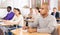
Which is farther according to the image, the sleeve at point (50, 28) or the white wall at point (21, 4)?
the white wall at point (21, 4)

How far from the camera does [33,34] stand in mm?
2006

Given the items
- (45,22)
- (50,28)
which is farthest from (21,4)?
(50,28)

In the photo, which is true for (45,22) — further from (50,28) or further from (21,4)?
(21,4)

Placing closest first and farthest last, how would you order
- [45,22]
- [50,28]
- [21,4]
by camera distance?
[50,28], [45,22], [21,4]

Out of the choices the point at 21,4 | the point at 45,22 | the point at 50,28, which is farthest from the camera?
the point at 21,4

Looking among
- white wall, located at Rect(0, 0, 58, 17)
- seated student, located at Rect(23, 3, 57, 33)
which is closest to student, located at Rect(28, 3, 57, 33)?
seated student, located at Rect(23, 3, 57, 33)

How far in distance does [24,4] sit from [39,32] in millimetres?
4919

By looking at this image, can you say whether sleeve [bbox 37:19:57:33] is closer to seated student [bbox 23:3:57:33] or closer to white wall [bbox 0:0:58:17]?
seated student [bbox 23:3:57:33]

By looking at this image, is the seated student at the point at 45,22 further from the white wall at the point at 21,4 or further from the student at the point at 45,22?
the white wall at the point at 21,4

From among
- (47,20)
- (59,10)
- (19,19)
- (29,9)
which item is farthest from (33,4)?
(47,20)

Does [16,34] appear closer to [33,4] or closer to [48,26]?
[48,26]

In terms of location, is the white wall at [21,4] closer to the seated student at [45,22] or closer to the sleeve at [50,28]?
the seated student at [45,22]

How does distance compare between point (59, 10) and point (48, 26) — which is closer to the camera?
point (48, 26)

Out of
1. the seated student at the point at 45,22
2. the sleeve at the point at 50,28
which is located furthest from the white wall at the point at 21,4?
the sleeve at the point at 50,28
